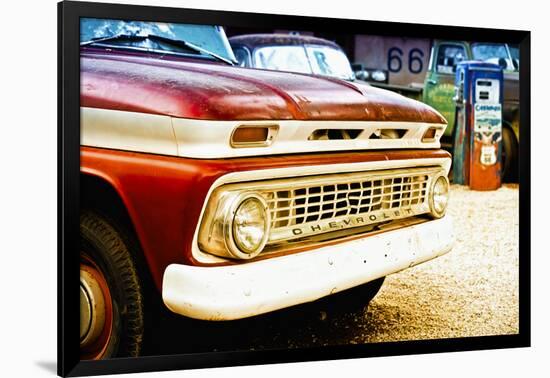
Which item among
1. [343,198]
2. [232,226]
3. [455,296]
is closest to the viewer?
[232,226]

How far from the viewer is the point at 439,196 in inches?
196

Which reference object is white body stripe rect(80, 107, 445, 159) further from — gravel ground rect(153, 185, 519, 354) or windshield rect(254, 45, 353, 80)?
gravel ground rect(153, 185, 519, 354)

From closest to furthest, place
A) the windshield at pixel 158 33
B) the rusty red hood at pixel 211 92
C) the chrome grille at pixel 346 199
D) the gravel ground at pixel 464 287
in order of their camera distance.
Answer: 1. the rusty red hood at pixel 211 92
2. the chrome grille at pixel 346 199
3. the windshield at pixel 158 33
4. the gravel ground at pixel 464 287

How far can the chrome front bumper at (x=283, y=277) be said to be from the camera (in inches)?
155

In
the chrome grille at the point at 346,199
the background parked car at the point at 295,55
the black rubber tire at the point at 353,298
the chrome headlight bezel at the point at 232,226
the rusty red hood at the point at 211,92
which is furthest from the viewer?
the black rubber tire at the point at 353,298

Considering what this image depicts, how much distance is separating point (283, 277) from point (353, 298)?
3.04 ft

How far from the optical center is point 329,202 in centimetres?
437

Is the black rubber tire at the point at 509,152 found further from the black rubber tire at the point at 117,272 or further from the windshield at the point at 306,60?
the black rubber tire at the point at 117,272

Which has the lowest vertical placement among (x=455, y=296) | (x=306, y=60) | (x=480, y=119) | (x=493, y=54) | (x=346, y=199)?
(x=455, y=296)

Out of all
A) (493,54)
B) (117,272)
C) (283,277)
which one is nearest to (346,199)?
(283,277)

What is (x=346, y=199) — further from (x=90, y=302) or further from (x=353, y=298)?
(x=90, y=302)

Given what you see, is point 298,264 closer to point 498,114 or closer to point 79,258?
point 79,258

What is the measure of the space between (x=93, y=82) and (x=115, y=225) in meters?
0.67

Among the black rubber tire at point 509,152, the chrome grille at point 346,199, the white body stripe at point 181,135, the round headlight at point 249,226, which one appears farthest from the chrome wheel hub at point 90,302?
the black rubber tire at point 509,152
